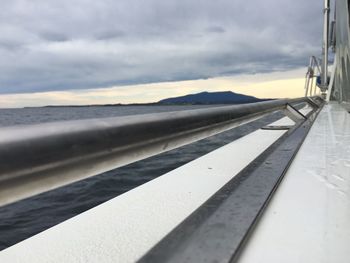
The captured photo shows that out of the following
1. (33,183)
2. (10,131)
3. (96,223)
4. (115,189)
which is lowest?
(115,189)

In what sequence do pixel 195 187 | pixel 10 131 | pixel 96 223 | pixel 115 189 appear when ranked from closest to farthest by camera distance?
pixel 10 131 < pixel 96 223 < pixel 195 187 < pixel 115 189

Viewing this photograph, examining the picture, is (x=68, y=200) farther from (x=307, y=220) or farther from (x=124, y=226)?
(x=307, y=220)

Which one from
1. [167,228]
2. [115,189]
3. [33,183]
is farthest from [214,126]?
[115,189]

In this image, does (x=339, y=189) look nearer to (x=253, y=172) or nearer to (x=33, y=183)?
(x=253, y=172)

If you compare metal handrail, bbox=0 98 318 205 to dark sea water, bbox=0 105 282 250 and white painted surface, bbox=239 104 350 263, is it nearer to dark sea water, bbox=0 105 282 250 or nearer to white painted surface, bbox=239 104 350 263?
white painted surface, bbox=239 104 350 263

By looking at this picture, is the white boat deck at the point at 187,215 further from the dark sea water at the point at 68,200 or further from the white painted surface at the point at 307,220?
the dark sea water at the point at 68,200

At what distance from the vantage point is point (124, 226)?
1.61 metres

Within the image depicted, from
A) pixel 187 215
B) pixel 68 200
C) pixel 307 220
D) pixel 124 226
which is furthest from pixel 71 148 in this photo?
pixel 68 200

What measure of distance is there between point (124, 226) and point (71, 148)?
960 mm

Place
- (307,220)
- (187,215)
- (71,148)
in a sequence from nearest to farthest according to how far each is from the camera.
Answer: (71,148) < (307,220) < (187,215)

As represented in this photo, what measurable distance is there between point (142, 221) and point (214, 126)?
0.56m

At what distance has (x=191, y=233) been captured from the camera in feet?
4.41

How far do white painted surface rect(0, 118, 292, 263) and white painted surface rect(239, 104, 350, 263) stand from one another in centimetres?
39

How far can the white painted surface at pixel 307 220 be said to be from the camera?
1285 mm
